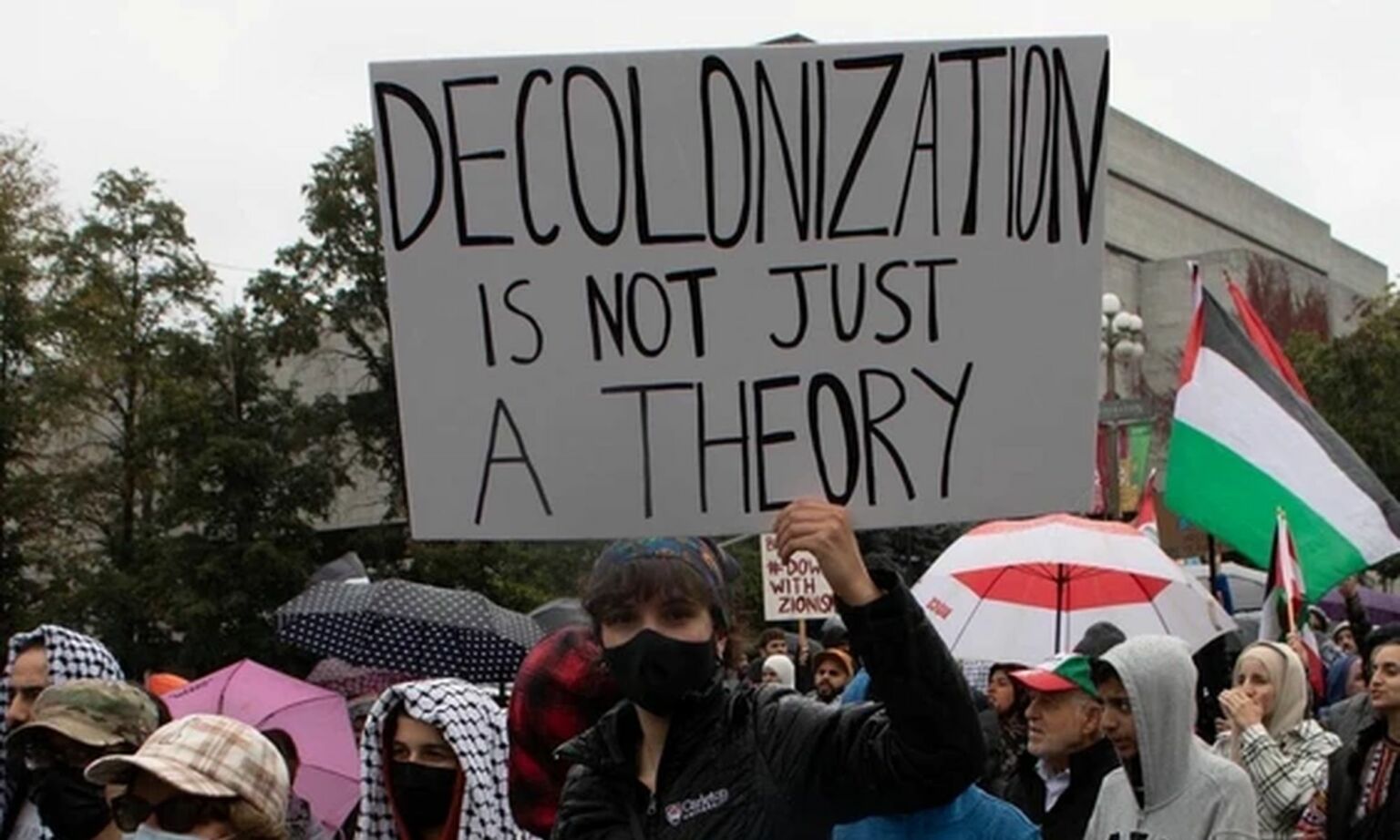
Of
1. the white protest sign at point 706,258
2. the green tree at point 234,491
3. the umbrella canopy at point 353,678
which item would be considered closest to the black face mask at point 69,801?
the white protest sign at point 706,258

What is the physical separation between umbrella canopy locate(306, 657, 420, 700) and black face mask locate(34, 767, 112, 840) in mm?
5006

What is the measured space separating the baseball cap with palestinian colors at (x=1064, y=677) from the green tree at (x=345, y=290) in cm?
3582

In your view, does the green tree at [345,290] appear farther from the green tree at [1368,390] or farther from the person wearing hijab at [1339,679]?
the person wearing hijab at [1339,679]

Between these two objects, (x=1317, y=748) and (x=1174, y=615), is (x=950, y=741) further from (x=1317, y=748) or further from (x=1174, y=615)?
(x=1174, y=615)

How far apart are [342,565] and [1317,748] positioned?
8.14 m

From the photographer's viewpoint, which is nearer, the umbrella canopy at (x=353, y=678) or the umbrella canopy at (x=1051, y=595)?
the umbrella canopy at (x=1051, y=595)

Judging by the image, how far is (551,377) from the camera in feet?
10.1

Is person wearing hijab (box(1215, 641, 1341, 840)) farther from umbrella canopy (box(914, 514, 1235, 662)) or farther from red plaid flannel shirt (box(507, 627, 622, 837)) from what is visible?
red plaid flannel shirt (box(507, 627, 622, 837))

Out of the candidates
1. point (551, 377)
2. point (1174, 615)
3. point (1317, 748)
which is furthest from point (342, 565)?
point (551, 377)

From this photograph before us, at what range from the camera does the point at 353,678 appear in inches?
388

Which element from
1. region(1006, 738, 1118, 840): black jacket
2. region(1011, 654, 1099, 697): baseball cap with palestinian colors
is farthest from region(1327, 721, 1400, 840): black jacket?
region(1011, 654, 1099, 697): baseball cap with palestinian colors

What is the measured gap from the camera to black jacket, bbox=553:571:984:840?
2.53m

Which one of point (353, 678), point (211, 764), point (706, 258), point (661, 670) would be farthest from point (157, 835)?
point (353, 678)

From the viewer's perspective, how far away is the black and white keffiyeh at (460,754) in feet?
14.1
